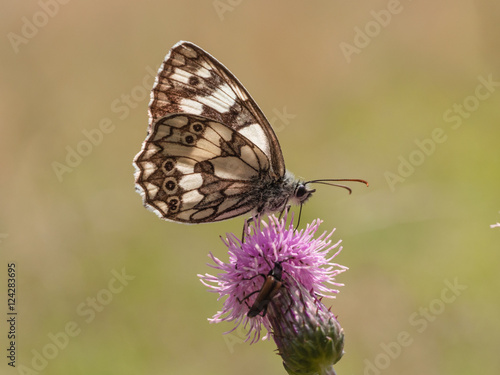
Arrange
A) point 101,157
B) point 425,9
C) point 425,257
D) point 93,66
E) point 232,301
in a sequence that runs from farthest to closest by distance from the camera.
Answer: point 425,9
point 93,66
point 101,157
point 425,257
point 232,301

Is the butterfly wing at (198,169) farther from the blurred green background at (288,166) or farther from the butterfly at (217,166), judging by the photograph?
the blurred green background at (288,166)

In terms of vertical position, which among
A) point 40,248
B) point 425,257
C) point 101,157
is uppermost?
point 425,257

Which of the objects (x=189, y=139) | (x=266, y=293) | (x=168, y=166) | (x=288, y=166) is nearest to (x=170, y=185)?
(x=168, y=166)

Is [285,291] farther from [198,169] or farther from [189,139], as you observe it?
[189,139]

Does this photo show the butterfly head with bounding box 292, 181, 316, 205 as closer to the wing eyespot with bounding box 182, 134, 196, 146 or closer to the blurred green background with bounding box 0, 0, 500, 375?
the wing eyespot with bounding box 182, 134, 196, 146

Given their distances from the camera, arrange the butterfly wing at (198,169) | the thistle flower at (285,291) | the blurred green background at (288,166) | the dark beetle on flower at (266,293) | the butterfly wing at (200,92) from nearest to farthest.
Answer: the thistle flower at (285,291) → the dark beetle on flower at (266,293) → the butterfly wing at (198,169) → the butterfly wing at (200,92) → the blurred green background at (288,166)

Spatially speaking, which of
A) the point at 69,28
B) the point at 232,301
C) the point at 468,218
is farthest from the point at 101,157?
the point at 232,301

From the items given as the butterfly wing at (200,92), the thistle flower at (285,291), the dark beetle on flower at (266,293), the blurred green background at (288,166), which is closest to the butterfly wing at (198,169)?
the butterfly wing at (200,92)

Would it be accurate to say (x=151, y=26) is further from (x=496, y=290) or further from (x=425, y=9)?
(x=496, y=290)
